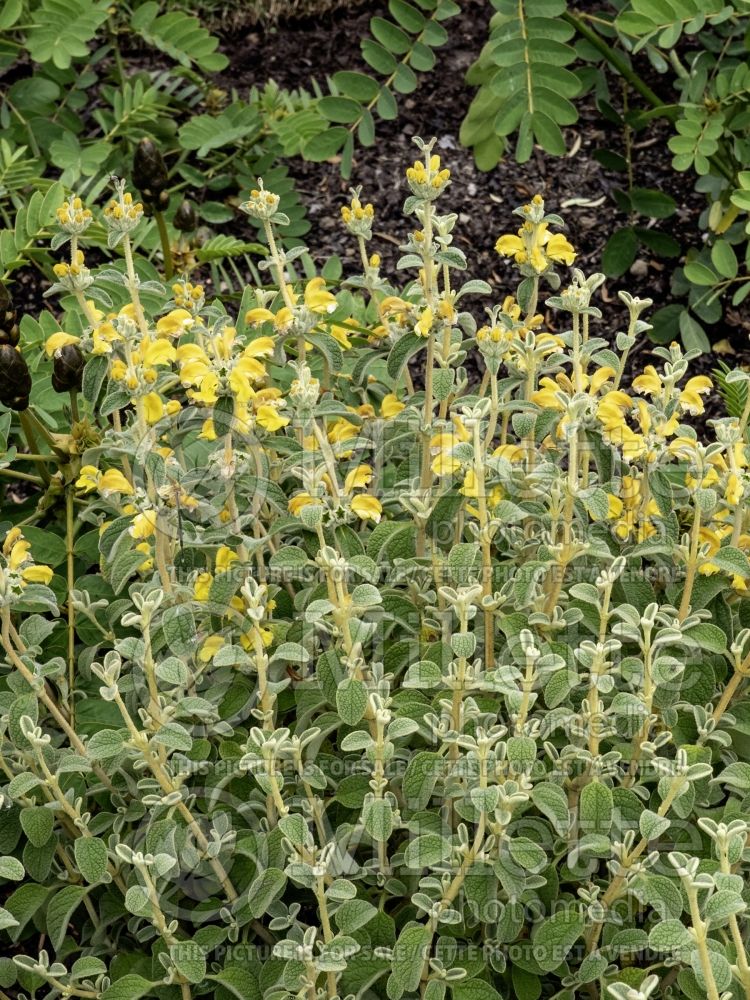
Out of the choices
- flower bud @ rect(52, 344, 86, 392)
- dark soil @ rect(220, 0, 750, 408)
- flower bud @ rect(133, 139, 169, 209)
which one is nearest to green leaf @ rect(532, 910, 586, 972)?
flower bud @ rect(52, 344, 86, 392)

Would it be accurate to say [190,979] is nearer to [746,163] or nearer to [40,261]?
[40,261]

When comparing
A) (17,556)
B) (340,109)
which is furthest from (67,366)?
(340,109)

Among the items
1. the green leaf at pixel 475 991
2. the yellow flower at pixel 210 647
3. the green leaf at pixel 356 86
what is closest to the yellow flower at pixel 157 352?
the yellow flower at pixel 210 647

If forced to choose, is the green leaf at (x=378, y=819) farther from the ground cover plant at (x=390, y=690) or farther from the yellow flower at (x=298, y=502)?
the yellow flower at (x=298, y=502)

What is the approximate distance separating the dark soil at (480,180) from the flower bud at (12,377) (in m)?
1.50

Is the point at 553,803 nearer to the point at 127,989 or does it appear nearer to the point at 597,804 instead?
the point at 597,804

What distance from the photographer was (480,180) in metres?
3.14

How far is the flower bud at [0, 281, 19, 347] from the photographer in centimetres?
167

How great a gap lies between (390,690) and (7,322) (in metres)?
0.78

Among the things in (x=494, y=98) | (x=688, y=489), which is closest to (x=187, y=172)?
(x=494, y=98)

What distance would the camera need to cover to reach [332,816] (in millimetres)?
1521

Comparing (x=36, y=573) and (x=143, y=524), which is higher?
(x=143, y=524)

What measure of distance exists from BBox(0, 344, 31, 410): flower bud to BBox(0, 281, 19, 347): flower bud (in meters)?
0.07

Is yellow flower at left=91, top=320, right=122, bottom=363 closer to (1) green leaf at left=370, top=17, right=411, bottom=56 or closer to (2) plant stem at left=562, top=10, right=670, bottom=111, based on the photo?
(1) green leaf at left=370, top=17, right=411, bottom=56
